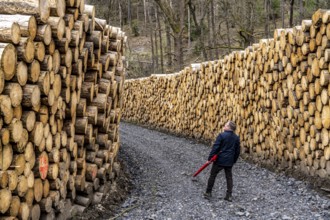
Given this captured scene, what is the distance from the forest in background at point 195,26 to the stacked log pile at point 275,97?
7.30 m

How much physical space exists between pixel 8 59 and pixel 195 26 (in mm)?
31955

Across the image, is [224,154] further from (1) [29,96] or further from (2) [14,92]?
(2) [14,92]

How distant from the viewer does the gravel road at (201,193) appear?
266 inches

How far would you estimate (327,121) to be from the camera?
734 cm

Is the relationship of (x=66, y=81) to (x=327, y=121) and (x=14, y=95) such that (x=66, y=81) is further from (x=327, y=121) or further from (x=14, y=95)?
(x=327, y=121)

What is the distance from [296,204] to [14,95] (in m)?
4.85

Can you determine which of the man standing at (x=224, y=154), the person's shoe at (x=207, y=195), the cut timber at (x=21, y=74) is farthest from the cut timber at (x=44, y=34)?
the person's shoe at (x=207, y=195)

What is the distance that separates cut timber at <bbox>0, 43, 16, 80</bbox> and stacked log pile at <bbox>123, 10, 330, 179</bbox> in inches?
203

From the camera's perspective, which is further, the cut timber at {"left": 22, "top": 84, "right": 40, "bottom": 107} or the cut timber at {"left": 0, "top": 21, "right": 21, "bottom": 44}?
the cut timber at {"left": 22, "top": 84, "right": 40, "bottom": 107}

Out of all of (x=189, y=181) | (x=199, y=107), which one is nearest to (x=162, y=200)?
(x=189, y=181)

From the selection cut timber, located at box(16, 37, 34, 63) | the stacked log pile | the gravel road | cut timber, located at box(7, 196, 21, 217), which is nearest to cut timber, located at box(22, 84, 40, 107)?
cut timber, located at box(16, 37, 34, 63)

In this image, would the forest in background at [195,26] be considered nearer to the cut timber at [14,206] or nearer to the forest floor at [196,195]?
the forest floor at [196,195]

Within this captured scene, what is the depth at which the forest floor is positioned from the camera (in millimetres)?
6730

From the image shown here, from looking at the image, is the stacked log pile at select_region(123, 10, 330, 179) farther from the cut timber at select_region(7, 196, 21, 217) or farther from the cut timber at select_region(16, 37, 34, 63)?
the cut timber at select_region(7, 196, 21, 217)
